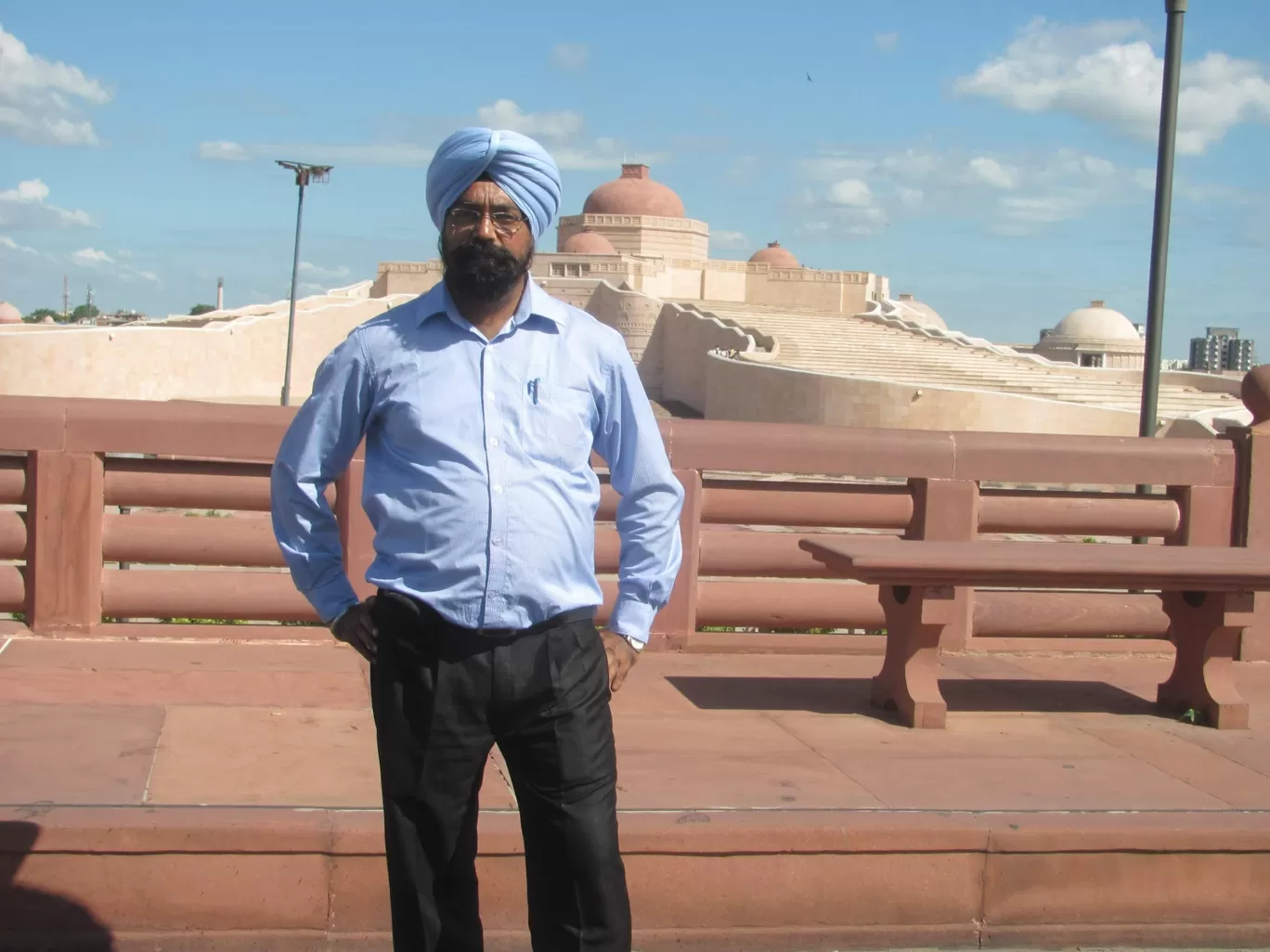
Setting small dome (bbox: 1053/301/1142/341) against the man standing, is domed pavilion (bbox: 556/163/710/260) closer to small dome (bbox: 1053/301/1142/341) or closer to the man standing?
small dome (bbox: 1053/301/1142/341)

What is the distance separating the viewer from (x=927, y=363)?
41.8m

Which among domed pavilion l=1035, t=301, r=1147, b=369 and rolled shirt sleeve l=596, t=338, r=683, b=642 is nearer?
rolled shirt sleeve l=596, t=338, r=683, b=642

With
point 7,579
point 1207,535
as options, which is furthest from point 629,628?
point 1207,535

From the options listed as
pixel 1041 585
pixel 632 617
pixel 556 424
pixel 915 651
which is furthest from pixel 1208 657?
pixel 556 424

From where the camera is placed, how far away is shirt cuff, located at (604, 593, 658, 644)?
2.66 metres

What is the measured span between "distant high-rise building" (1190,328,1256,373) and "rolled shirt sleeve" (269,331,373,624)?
380ft

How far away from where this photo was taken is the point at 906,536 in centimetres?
642

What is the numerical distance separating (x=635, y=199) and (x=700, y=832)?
6370 cm

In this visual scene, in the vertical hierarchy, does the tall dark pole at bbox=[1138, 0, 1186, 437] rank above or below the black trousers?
above

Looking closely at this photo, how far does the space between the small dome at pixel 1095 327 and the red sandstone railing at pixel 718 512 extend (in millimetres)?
70311

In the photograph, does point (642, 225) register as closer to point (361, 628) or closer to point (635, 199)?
point (635, 199)

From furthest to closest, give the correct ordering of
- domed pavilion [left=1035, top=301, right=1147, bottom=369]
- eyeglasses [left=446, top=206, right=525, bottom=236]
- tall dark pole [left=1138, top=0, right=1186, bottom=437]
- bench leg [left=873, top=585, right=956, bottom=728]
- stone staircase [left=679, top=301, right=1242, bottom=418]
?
domed pavilion [left=1035, top=301, right=1147, bottom=369]
stone staircase [left=679, top=301, right=1242, bottom=418]
tall dark pole [left=1138, top=0, right=1186, bottom=437]
bench leg [left=873, top=585, right=956, bottom=728]
eyeglasses [left=446, top=206, right=525, bottom=236]

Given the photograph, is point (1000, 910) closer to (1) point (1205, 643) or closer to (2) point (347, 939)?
(2) point (347, 939)

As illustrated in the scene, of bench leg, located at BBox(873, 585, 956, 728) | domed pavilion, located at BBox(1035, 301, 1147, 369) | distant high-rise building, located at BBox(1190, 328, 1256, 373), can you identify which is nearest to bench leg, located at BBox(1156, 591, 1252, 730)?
bench leg, located at BBox(873, 585, 956, 728)
